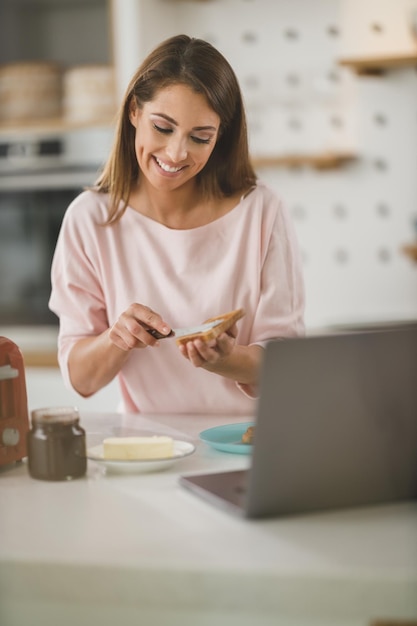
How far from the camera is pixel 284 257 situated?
1.95 metres

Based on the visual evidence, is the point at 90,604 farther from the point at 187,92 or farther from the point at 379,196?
the point at 379,196

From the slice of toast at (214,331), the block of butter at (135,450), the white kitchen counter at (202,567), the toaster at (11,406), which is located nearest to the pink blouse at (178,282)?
the slice of toast at (214,331)

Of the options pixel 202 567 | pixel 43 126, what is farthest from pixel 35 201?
pixel 202 567

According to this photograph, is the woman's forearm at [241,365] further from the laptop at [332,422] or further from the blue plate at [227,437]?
the laptop at [332,422]

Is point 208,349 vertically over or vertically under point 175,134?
under

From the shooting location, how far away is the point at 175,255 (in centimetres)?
197

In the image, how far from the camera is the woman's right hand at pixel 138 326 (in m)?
1.58

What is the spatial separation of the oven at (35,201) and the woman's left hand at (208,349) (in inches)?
79.5

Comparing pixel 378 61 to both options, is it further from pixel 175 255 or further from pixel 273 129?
pixel 175 255

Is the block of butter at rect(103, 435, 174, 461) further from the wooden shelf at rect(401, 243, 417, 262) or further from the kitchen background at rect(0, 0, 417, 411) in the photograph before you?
the wooden shelf at rect(401, 243, 417, 262)

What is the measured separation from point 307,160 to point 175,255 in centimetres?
163

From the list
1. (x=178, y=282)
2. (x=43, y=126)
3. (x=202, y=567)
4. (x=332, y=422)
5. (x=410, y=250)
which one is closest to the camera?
(x=202, y=567)

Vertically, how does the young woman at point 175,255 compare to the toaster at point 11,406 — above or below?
above

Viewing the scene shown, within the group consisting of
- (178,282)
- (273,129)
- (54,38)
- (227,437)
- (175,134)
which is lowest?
(227,437)
